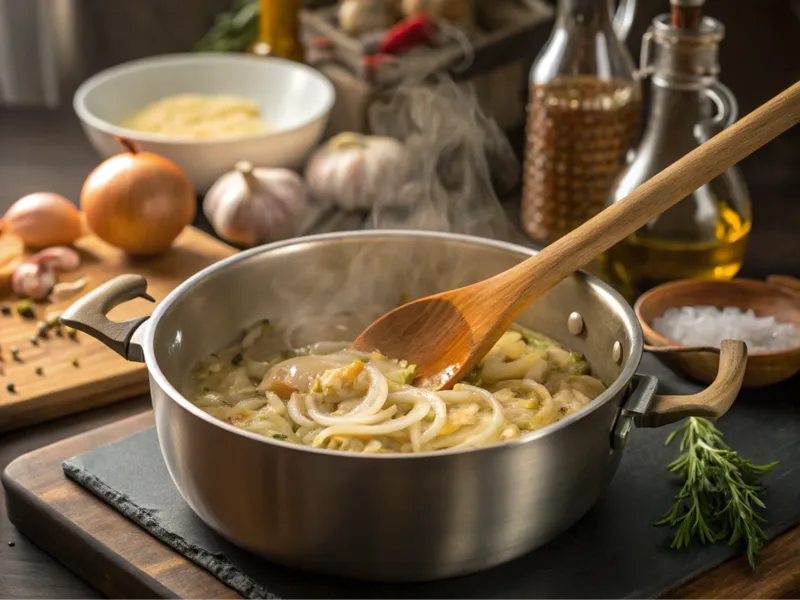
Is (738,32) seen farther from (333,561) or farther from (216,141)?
(333,561)

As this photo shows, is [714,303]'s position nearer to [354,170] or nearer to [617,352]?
[617,352]

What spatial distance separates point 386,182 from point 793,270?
904 mm

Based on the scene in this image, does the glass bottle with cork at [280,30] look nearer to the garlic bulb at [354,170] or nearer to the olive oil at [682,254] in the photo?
the garlic bulb at [354,170]

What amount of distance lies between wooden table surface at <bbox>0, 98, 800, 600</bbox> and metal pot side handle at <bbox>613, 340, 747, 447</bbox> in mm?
224

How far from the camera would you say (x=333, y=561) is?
1.29m

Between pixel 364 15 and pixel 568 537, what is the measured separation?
170 centimetres

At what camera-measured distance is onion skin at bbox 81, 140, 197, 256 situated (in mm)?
2285

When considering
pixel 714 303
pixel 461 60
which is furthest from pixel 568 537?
pixel 461 60

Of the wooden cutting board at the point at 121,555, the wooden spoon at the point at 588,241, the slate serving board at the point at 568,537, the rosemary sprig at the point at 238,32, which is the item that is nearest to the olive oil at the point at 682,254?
the slate serving board at the point at 568,537

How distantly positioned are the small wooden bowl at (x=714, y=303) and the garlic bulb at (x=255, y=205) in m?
0.85

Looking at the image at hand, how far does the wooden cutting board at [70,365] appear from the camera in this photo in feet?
5.98

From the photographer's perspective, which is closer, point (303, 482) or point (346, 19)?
point (303, 482)

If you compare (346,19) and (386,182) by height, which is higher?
(346,19)

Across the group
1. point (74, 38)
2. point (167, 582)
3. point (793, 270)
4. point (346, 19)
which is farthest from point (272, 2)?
point (167, 582)
